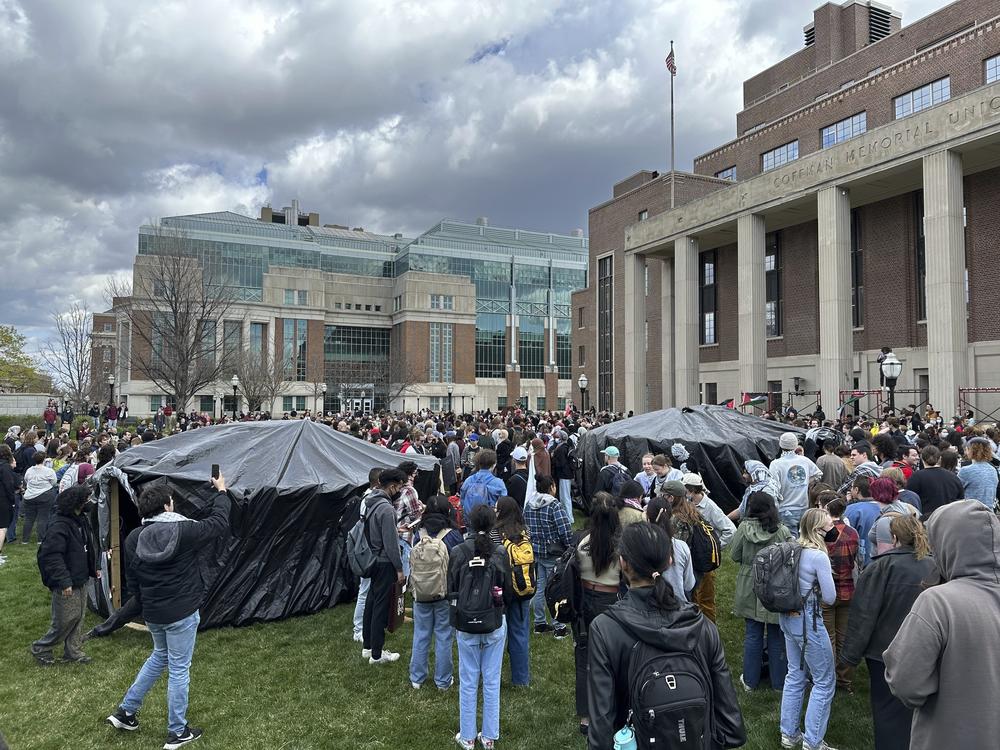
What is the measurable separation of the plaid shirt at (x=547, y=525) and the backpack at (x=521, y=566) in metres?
1.01

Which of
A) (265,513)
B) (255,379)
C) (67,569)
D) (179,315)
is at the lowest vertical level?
(67,569)

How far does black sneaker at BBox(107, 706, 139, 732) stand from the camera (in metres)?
5.71

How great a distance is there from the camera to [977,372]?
91.0 feet

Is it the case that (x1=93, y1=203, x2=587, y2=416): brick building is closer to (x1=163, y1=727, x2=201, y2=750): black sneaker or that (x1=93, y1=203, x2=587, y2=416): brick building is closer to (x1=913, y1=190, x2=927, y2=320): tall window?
(x1=913, y1=190, x2=927, y2=320): tall window

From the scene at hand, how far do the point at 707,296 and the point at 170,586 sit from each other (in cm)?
4110

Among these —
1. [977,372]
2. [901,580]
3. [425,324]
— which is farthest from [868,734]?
[425,324]

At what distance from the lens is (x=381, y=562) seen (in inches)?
274

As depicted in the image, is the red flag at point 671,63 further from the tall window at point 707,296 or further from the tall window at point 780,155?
the tall window at point 707,296

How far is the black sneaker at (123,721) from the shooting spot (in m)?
5.71

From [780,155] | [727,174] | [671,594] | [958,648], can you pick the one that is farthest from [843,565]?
[727,174]

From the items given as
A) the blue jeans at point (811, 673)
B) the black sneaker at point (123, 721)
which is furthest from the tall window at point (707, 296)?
the black sneaker at point (123, 721)

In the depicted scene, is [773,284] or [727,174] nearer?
[773,284]

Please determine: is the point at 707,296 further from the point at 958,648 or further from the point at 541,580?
the point at 958,648

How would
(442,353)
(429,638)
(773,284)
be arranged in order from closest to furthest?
(429,638) → (773,284) → (442,353)
